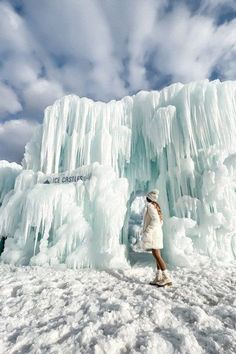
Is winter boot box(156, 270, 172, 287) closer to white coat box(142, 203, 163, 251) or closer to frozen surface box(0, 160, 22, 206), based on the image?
white coat box(142, 203, 163, 251)

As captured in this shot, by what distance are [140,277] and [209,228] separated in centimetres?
328

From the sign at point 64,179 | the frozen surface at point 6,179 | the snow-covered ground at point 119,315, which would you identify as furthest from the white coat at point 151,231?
the frozen surface at point 6,179

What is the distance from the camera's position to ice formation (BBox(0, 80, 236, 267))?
8.16 m

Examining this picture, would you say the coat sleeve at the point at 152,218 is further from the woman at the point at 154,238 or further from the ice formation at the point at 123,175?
the ice formation at the point at 123,175

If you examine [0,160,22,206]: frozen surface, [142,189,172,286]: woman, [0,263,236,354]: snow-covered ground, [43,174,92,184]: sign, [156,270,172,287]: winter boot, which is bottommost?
[0,263,236,354]: snow-covered ground

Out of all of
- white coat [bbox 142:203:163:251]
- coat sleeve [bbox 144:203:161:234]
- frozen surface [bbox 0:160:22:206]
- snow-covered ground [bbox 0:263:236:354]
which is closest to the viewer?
snow-covered ground [bbox 0:263:236:354]

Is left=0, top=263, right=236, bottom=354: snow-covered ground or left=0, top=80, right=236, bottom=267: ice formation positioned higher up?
left=0, top=80, right=236, bottom=267: ice formation

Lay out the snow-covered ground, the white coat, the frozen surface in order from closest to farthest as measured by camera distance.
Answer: the snow-covered ground
the white coat
the frozen surface

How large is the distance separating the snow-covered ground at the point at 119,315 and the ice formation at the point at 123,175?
2317mm

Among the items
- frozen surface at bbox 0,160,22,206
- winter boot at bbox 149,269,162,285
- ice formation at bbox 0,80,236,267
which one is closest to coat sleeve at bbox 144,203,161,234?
winter boot at bbox 149,269,162,285

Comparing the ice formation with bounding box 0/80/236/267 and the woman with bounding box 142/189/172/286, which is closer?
the woman with bounding box 142/189/172/286

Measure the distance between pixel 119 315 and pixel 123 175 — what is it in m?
6.89

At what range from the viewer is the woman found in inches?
200

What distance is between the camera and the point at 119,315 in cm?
359
